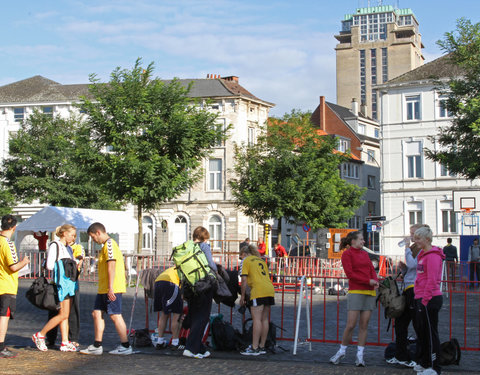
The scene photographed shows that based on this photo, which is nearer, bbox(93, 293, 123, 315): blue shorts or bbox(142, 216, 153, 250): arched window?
bbox(93, 293, 123, 315): blue shorts

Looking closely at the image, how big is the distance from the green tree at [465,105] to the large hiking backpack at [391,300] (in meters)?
14.7

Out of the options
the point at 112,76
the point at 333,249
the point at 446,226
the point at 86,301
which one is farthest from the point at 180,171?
the point at 446,226

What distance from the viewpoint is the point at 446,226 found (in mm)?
51250

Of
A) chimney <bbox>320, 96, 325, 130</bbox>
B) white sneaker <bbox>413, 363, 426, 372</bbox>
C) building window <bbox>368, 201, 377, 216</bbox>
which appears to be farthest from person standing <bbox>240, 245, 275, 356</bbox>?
chimney <bbox>320, 96, 325, 130</bbox>

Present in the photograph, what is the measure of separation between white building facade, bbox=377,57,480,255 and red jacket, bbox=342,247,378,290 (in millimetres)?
43302

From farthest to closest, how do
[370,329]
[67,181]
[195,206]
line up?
[195,206] < [67,181] < [370,329]

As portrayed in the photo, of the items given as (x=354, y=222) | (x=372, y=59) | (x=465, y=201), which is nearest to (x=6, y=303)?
(x=465, y=201)

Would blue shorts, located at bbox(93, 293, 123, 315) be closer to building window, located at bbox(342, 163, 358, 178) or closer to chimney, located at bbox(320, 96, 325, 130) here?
building window, located at bbox(342, 163, 358, 178)

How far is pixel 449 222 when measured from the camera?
5116 cm

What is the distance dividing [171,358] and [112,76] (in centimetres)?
2024

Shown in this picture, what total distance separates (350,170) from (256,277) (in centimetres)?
6362

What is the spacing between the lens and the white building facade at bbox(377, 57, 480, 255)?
170 ft

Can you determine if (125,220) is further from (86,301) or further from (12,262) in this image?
(12,262)

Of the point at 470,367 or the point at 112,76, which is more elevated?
the point at 112,76
